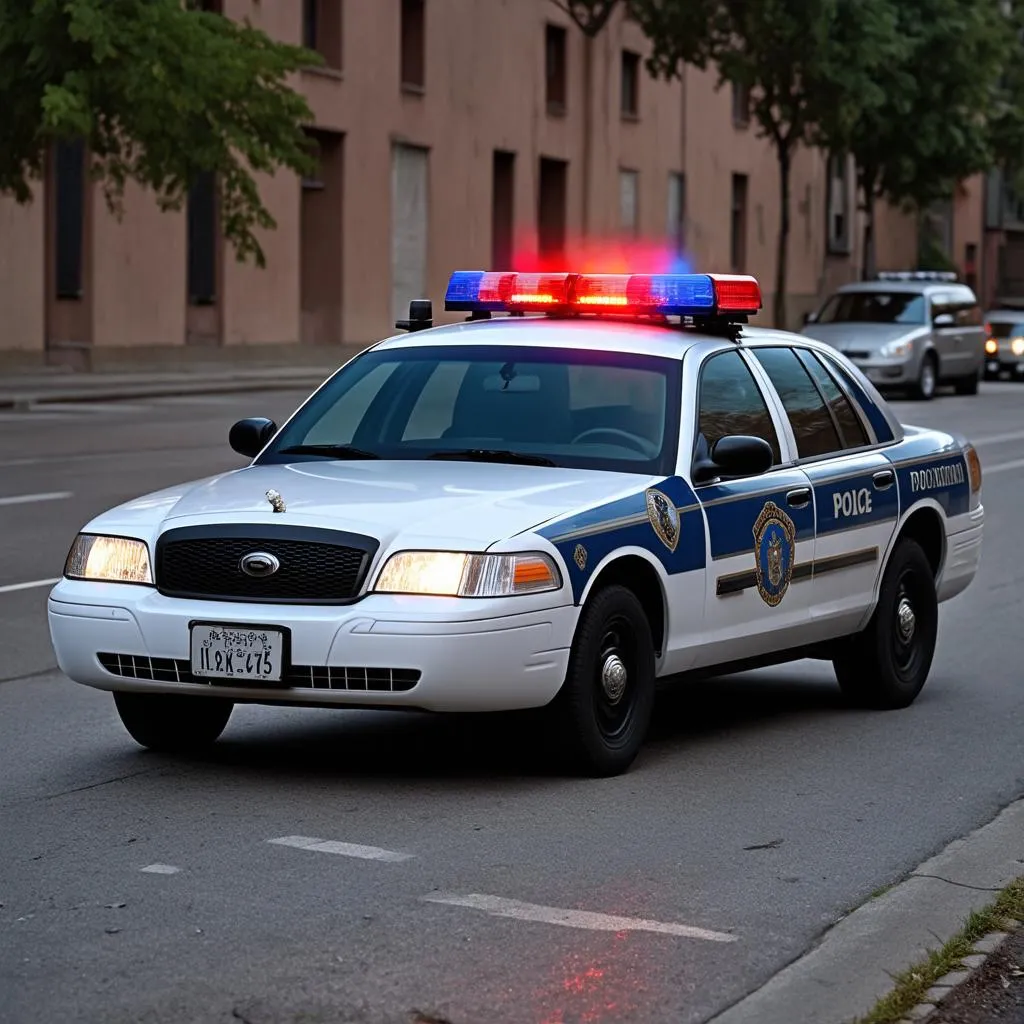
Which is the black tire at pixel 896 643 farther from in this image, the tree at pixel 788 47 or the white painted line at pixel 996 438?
the tree at pixel 788 47

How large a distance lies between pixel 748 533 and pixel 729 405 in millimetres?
546

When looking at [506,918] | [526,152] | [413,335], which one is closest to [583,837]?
[506,918]

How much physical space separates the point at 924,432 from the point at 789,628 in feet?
6.15

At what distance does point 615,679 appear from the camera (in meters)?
7.47

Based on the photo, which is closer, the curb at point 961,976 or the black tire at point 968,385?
the curb at point 961,976

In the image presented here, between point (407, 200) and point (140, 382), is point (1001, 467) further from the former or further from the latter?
point (407, 200)

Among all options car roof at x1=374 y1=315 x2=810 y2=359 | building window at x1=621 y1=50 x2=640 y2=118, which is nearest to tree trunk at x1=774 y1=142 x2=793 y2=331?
building window at x1=621 y1=50 x2=640 y2=118

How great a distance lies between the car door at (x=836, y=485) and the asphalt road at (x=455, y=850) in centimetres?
48

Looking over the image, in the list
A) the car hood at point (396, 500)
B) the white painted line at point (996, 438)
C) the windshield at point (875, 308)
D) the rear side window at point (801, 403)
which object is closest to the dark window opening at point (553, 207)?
the windshield at point (875, 308)

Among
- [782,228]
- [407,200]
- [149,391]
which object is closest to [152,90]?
[149,391]

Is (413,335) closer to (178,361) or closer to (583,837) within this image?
(583,837)

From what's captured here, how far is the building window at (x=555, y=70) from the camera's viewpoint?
170 feet

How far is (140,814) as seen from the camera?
22.4ft

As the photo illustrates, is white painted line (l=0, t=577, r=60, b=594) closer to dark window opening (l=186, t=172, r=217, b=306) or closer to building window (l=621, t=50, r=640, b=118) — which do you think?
dark window opening (l=186, t=172, r=217, b=306)
